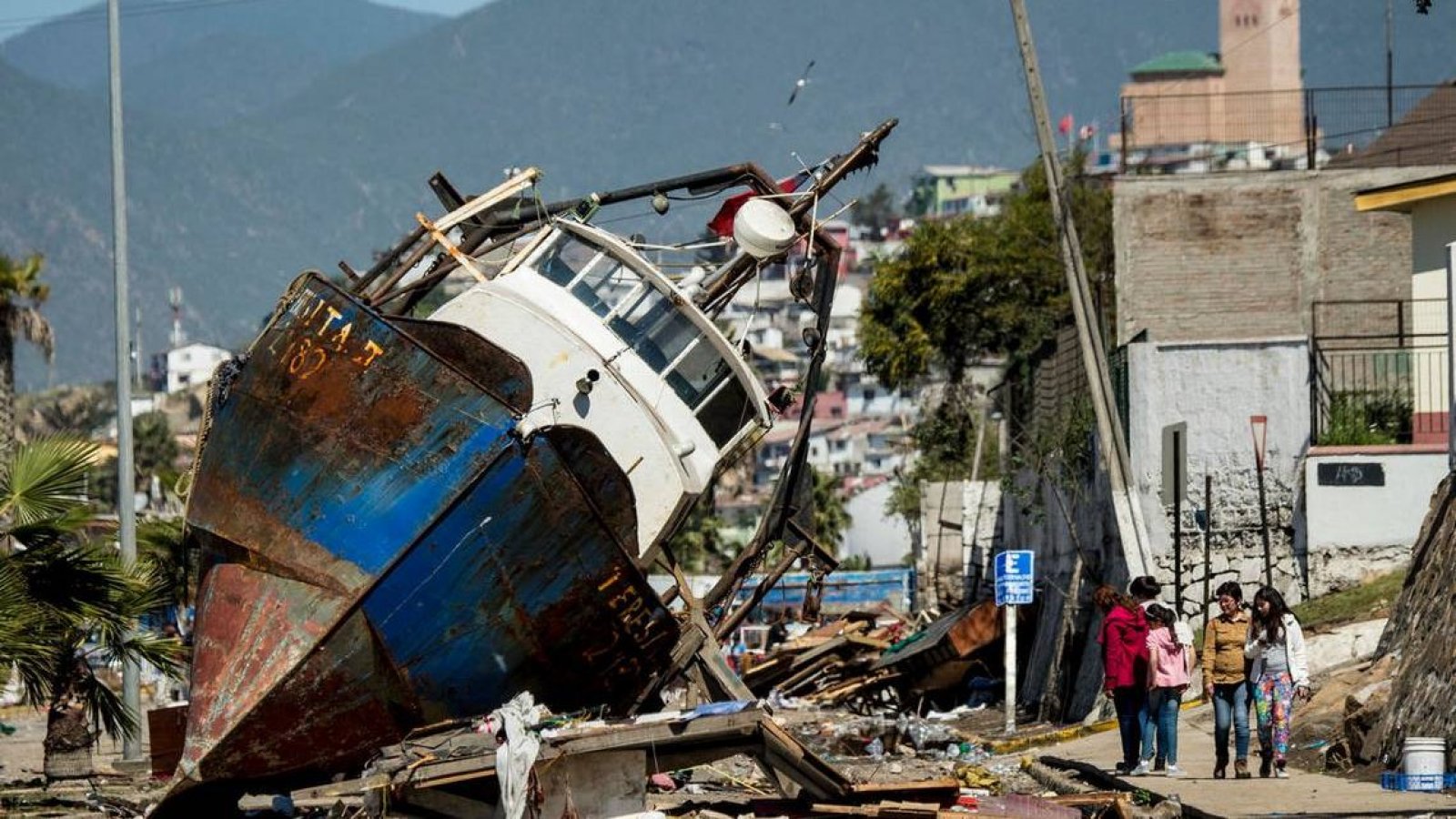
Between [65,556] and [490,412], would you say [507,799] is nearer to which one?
[490,412]

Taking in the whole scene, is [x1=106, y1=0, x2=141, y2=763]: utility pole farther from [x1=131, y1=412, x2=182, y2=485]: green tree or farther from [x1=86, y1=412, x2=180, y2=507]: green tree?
[x1=86, y1=412, x2=180, y2=507]: green tree

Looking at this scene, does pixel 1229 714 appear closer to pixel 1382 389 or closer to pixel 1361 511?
pixel 1361 511

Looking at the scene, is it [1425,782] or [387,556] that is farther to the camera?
[387,556]

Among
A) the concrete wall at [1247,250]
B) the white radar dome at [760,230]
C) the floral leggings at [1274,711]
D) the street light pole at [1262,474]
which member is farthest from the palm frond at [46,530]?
the concrete wall at [1247,250]

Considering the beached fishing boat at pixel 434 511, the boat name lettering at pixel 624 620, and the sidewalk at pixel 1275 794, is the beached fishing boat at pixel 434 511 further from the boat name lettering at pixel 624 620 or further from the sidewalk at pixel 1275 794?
the sidewalk at pixel 1275 794

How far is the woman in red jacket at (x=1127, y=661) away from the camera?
1875cm

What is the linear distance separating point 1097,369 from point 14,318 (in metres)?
32.5

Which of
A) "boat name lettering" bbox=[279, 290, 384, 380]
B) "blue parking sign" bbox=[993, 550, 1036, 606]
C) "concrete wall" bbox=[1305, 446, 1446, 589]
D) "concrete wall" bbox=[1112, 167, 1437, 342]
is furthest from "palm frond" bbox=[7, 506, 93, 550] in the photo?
"concrete wall" bbox=[1112, 167, 1437, 342]

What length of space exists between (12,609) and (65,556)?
1.26 meters

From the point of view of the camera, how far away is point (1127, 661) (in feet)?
61.5

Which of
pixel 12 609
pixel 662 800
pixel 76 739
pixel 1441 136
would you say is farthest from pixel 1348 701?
pixel 1441 136

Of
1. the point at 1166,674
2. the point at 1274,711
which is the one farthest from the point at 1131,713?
the point at 1274,711

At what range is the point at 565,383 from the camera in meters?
20.5

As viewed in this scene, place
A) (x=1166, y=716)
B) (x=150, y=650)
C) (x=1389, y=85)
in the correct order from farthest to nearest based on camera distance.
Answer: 1. (x=1389, y=85)
2. (x=150, y=650)
3. (x=1166, y=716)
